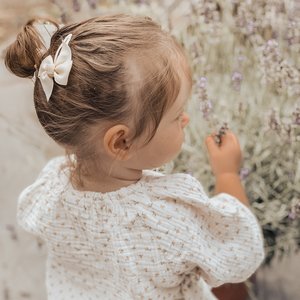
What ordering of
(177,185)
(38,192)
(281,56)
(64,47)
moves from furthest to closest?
(281,56) < (38,192) < (177,185) < (64,47)

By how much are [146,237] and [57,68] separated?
333 mm

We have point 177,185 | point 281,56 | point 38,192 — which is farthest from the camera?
point 281,56

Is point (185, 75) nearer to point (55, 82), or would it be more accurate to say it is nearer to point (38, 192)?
point (55, 82)

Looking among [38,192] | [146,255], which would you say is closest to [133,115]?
[146,255]

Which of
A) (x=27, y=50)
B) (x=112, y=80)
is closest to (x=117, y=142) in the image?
(x=112, y=80)

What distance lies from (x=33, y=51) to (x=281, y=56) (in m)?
0.59

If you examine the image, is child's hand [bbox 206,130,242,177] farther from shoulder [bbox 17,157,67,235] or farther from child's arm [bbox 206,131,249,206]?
shoulder [bbox 17,157,67,235]

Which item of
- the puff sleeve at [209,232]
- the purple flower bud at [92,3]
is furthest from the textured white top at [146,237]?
the purple flower bud at [92,3]

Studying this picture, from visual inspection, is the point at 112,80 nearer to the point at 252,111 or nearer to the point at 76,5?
the point at 252,111

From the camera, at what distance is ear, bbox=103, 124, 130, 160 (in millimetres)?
969

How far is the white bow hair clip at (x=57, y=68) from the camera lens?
3.09ft

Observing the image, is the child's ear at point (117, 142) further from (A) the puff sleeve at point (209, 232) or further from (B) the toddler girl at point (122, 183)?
(A) the puff sleeve at point (209, 232)

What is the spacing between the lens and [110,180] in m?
1.08

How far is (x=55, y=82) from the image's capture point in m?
0.97
